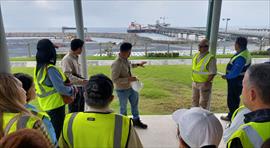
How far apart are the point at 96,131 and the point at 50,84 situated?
1088mm

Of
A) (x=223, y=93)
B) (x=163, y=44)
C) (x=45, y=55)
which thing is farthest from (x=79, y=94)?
(x=223, y=93)

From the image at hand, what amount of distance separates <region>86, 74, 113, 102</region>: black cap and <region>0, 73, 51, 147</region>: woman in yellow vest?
0.32m

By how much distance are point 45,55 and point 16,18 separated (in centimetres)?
88

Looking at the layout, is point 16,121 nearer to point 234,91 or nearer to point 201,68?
point 201,68

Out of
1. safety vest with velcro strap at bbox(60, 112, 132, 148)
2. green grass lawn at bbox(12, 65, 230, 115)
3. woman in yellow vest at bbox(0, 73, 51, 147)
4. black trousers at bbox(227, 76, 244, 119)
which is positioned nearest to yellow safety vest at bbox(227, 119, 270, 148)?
safety vest with velcro strap at bbox(60, 112, 132, 148)

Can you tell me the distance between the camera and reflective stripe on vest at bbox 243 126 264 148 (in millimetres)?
953

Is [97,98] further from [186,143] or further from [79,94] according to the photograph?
[79,94]

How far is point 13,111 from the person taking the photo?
1.21m

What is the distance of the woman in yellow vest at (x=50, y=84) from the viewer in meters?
2.01

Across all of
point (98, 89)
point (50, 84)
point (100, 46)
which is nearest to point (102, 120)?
point (98, 89)

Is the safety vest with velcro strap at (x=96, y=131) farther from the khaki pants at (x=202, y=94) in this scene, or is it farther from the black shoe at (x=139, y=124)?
the khaki pants at (x=202, y=94)

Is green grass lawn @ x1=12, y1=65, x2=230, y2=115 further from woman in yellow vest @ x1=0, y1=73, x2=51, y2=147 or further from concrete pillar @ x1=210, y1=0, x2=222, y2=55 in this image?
woman in yellow vest @ x1=0, y1=73, x2=51, y2=147

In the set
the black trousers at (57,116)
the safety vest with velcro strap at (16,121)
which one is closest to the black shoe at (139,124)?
the black trousers at (57,116)

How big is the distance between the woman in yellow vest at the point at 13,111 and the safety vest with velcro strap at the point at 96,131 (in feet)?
0.48
